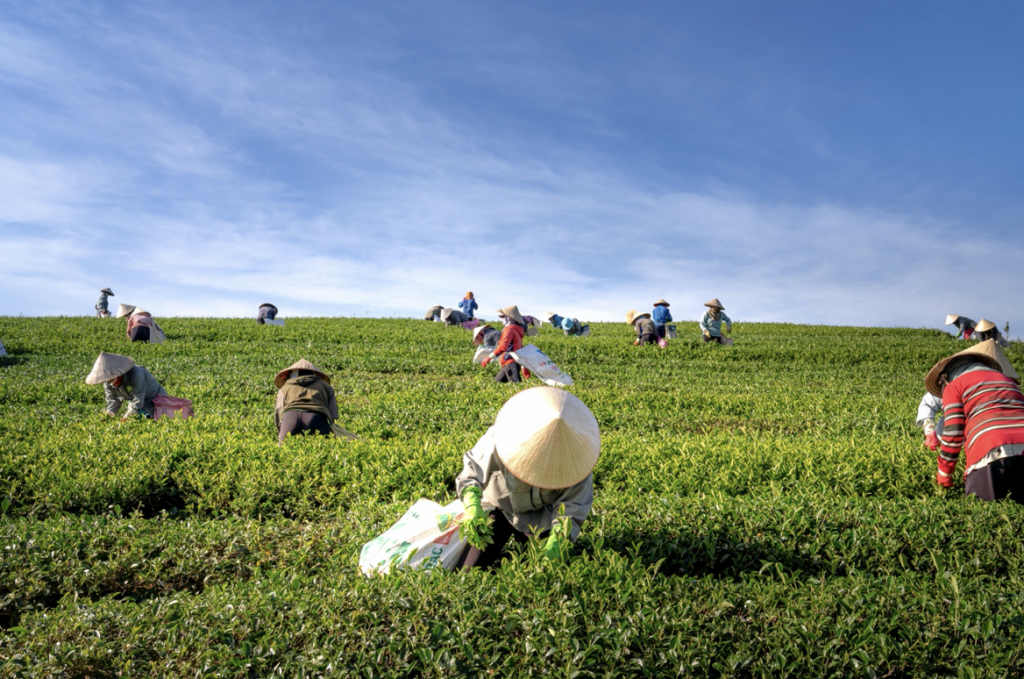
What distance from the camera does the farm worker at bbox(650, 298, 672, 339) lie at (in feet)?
69.7

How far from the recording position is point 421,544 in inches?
155

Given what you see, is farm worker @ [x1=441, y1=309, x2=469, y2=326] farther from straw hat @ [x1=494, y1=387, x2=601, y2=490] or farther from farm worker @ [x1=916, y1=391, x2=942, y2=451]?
straw hat @ [x1=494, y1=387, x2=601, y2=490]

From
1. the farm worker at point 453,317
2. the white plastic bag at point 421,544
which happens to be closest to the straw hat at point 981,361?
the white plastic bag at point 421,544

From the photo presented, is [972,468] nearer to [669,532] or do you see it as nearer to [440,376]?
[669,532]

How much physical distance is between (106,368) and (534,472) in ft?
25.1

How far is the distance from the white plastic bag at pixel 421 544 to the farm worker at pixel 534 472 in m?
0.16

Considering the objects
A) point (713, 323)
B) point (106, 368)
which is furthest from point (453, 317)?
point (106, 368)

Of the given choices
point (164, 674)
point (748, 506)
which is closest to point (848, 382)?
point (748, 506)

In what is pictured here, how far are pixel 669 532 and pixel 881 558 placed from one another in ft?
4.85

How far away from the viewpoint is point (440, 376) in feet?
51.0

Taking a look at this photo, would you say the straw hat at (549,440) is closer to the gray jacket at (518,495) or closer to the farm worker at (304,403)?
the gray jacket at (518,495)

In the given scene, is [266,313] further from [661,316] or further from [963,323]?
[963,323]

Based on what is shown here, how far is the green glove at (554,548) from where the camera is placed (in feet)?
12.1

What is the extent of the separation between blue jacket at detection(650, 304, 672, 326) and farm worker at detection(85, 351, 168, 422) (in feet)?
51.3
